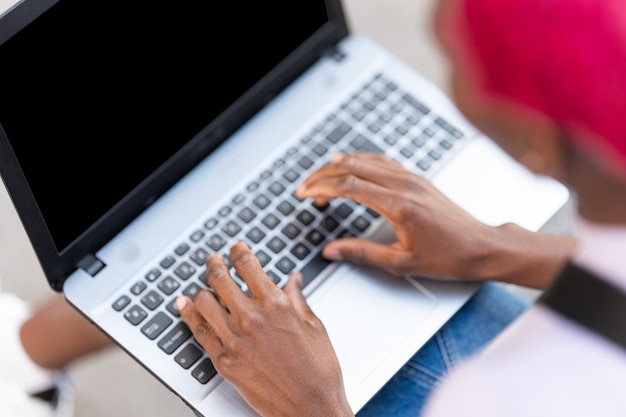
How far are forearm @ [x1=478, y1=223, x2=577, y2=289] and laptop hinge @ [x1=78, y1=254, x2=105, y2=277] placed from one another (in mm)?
376

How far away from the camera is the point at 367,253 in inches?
35.5

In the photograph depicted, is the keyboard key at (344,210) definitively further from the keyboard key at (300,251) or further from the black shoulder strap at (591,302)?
the black shoulder strap at (591,302)

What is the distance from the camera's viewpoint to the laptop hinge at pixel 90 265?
893 mm

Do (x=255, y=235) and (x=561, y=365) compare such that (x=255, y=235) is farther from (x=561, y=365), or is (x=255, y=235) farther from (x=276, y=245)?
(x=561, y=365)

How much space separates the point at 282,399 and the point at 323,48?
0.40 m

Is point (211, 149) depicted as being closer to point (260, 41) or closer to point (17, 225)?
point (260, 41)

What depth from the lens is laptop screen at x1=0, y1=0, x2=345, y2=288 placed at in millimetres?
767

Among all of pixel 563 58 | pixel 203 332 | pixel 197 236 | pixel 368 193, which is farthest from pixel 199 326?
pixel 563 58

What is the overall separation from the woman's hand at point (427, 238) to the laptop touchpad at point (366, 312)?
0.06 ft

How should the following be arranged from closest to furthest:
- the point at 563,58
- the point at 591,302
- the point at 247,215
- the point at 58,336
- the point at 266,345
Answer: the point at 563,58, the point at 591,302, the point at 266,345, the point at 247,215, the point at 58,336

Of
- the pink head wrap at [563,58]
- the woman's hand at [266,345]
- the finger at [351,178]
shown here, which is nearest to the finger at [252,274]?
the woman's hand at [266,345]

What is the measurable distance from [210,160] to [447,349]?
318mm

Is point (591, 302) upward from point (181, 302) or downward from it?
downward

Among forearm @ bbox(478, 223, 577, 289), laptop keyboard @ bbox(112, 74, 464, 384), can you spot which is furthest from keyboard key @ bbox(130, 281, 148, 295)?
forearm @ bbox(478, 223, 577, 289)
